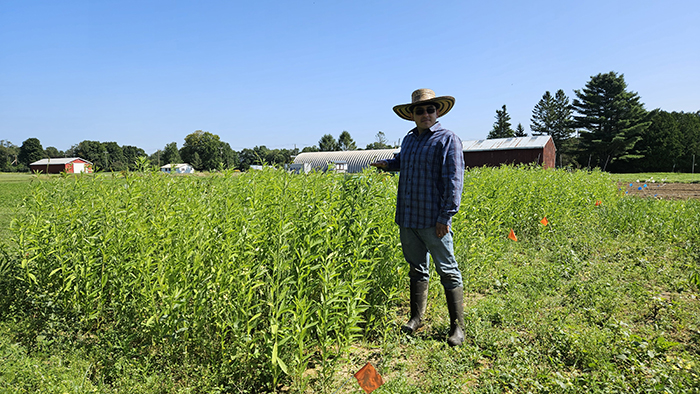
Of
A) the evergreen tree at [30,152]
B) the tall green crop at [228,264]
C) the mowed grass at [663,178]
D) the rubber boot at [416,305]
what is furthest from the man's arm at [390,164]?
the evergreen tree at [30,152]

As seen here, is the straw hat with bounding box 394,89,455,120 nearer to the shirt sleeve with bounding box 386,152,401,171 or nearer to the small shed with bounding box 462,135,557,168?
the shirt sleeve with bounding box 386,152,401,171

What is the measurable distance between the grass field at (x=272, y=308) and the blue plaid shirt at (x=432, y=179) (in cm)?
40

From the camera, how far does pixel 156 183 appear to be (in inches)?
156

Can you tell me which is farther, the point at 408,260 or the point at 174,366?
the point at 408,260

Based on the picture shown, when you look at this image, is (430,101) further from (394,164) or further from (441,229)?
(441,229)

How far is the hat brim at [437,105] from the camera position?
343 cm

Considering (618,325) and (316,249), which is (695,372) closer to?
(618,325)

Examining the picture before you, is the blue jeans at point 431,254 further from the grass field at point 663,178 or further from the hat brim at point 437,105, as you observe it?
the grass field at point 663,178

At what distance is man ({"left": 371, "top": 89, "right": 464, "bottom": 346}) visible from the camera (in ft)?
10.7

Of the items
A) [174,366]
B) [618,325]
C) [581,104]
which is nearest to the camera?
[174,366]

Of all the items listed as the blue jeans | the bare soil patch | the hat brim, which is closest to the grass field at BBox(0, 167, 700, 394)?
the blue jeans

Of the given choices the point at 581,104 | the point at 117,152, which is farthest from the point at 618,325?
the point at 117,152

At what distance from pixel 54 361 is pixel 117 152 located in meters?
109

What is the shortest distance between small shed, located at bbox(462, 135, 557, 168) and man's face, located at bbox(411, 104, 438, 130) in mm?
30428
